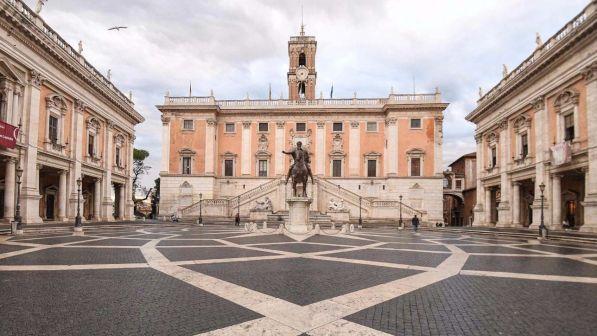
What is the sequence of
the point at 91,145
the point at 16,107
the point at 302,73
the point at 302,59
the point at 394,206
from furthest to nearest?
the point at 302,59 < the point at 302,73 < the point at 394,206 < the point at 91,145 < the point at 16,107

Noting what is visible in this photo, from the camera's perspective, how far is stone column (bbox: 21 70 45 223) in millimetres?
22672

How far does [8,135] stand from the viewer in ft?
69.0

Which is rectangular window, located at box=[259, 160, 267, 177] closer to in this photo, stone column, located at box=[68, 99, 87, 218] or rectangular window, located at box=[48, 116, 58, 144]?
stone column, located at box=[68, 99, 87, 218]

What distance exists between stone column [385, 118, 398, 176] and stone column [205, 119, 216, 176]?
2228cm

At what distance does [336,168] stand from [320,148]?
11.0ft

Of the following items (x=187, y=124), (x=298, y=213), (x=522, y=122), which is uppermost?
(x=187, y=124)

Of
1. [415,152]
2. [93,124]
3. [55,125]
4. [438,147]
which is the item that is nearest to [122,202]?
[93,124]

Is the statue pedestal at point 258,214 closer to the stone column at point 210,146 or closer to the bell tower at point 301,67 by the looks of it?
the stone column at point 210,146

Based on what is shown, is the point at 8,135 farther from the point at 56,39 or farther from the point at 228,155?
the point at 228,155

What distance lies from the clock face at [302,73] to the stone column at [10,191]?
140 feet

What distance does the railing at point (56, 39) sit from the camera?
22.2 m

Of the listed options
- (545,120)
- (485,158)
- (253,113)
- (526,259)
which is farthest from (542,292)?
(253,113)

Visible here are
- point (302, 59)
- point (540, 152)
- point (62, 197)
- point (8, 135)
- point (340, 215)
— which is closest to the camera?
point (8, 135)

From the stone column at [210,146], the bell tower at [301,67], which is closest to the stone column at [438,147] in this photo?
the bell tower at [301,67]
